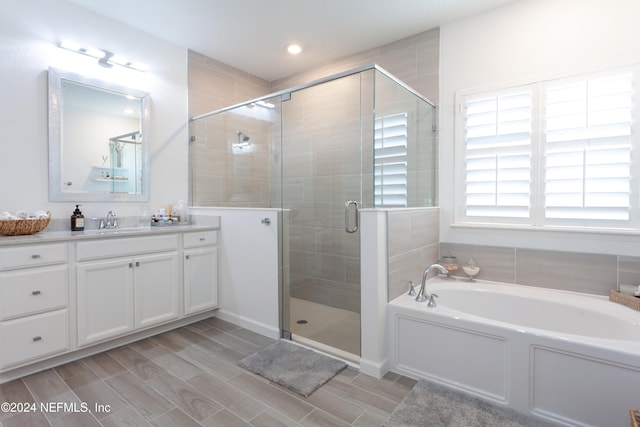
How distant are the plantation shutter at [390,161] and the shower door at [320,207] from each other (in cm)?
19

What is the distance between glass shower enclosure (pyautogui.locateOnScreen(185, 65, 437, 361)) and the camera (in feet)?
7.81

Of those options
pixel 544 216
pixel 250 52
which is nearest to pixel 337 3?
pixel 250 52

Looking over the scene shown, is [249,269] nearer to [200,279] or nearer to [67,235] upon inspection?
[200,279]

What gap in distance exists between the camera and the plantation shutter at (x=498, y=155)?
98.0 inches

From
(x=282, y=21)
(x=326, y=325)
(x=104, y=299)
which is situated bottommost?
(x=326, y=325)

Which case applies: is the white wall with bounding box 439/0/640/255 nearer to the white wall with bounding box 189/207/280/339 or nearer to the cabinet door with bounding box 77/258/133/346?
the white wall with bounding box 189/207/280/339

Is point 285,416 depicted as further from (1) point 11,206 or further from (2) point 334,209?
(1) point 11,206

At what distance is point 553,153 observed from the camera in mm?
2373

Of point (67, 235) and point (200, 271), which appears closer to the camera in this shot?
point (67, 235)

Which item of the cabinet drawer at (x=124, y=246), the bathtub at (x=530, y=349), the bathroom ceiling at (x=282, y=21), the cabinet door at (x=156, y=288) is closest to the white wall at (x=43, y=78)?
the bathroom ceiling at (x=282, y=21)

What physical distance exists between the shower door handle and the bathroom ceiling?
1.61 meters

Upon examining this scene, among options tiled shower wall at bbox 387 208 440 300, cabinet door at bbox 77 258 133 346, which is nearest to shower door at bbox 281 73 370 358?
tiled shower wall at bbox 387 208 440 300

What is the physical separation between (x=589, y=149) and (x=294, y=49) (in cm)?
272

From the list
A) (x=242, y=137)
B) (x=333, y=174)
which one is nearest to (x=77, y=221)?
(x=242, y=137)
